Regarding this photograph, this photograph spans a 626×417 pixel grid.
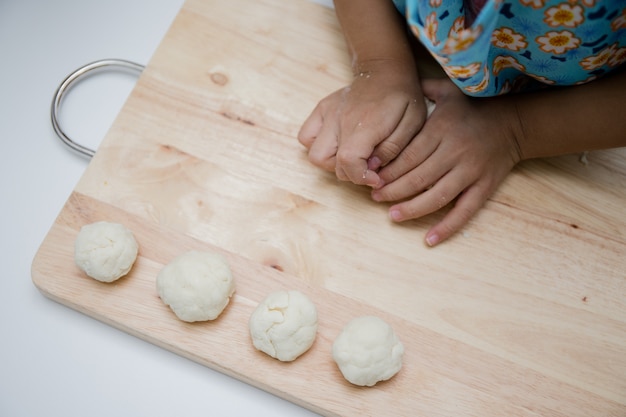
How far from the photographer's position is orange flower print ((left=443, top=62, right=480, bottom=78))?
58 cm

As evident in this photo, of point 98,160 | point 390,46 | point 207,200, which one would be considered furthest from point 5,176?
point 390,46

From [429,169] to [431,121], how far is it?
63mm

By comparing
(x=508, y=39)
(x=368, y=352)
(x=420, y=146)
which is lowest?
(x=368, y=352)

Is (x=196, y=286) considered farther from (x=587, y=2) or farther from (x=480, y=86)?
(x=587, y=2)

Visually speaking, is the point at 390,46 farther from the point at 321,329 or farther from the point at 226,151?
the point at 321,329

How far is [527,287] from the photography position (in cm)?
73

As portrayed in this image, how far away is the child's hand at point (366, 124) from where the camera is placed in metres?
0.71

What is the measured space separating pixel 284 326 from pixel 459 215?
252 mm

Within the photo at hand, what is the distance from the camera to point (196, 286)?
0.67 m

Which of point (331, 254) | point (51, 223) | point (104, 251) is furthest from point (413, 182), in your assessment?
point (51, 223)

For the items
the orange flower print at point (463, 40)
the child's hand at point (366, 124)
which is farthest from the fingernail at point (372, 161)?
the orange flower print at point (463, 40)

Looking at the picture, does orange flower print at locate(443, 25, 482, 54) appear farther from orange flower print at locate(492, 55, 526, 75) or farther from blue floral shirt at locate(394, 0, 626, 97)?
orange flower print at locate(492, 55, 526, 75)

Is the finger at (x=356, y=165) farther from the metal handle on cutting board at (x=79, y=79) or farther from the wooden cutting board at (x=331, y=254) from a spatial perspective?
the metal handle on cutting board at (x=79, y=79)

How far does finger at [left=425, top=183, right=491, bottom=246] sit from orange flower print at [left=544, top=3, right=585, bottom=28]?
0.21m
